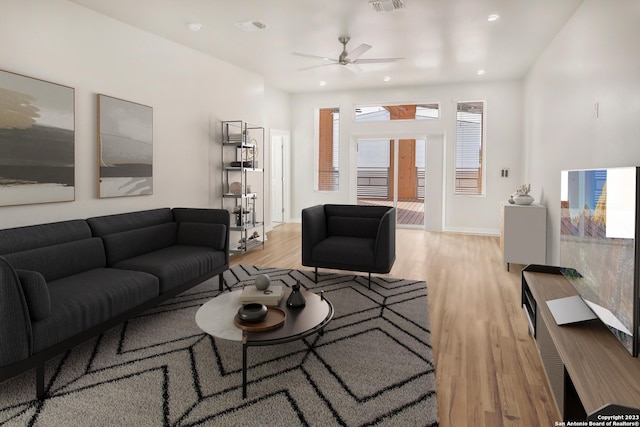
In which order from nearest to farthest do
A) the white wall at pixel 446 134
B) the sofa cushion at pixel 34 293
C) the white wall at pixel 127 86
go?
the sofa cushion at pixel 34 293 < the white wall at pixel 127 86 < the white wall at pixel 446 134

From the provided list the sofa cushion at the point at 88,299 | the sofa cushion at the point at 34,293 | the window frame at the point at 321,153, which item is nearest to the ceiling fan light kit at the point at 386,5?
the sofa cushion at the point at 88,299

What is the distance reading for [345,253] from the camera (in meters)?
4.12

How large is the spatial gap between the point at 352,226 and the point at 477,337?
6.63ft

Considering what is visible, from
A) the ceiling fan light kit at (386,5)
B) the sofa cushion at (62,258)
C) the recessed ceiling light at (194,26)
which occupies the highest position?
the recessed ceiling light at (194,26)

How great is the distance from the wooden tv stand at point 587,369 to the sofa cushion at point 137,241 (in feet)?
10.5

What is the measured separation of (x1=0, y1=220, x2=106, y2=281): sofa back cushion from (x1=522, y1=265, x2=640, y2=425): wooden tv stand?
3.17m

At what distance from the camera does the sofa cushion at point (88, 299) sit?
2229 millimetres

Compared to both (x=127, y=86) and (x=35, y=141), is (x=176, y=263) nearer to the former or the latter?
(x=35, y=141)

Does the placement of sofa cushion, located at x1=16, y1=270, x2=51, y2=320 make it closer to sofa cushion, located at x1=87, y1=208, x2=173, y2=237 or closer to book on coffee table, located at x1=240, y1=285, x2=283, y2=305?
book on coffee table, located at x1=240, y1=285, x2=283, y2=305

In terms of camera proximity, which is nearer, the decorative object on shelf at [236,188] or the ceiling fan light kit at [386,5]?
the ceiling fan light kit at [386,5]

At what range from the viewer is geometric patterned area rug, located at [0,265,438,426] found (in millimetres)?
1972

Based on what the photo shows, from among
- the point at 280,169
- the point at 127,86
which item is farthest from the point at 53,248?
the point at 280,169

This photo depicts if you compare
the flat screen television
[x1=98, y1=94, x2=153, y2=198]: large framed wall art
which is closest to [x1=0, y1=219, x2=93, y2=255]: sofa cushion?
[x1=98, y1=94, x2=153, y2=198]: large framed wall art

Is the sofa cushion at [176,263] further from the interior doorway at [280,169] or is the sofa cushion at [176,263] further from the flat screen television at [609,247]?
the interior doorway at [280,169]
